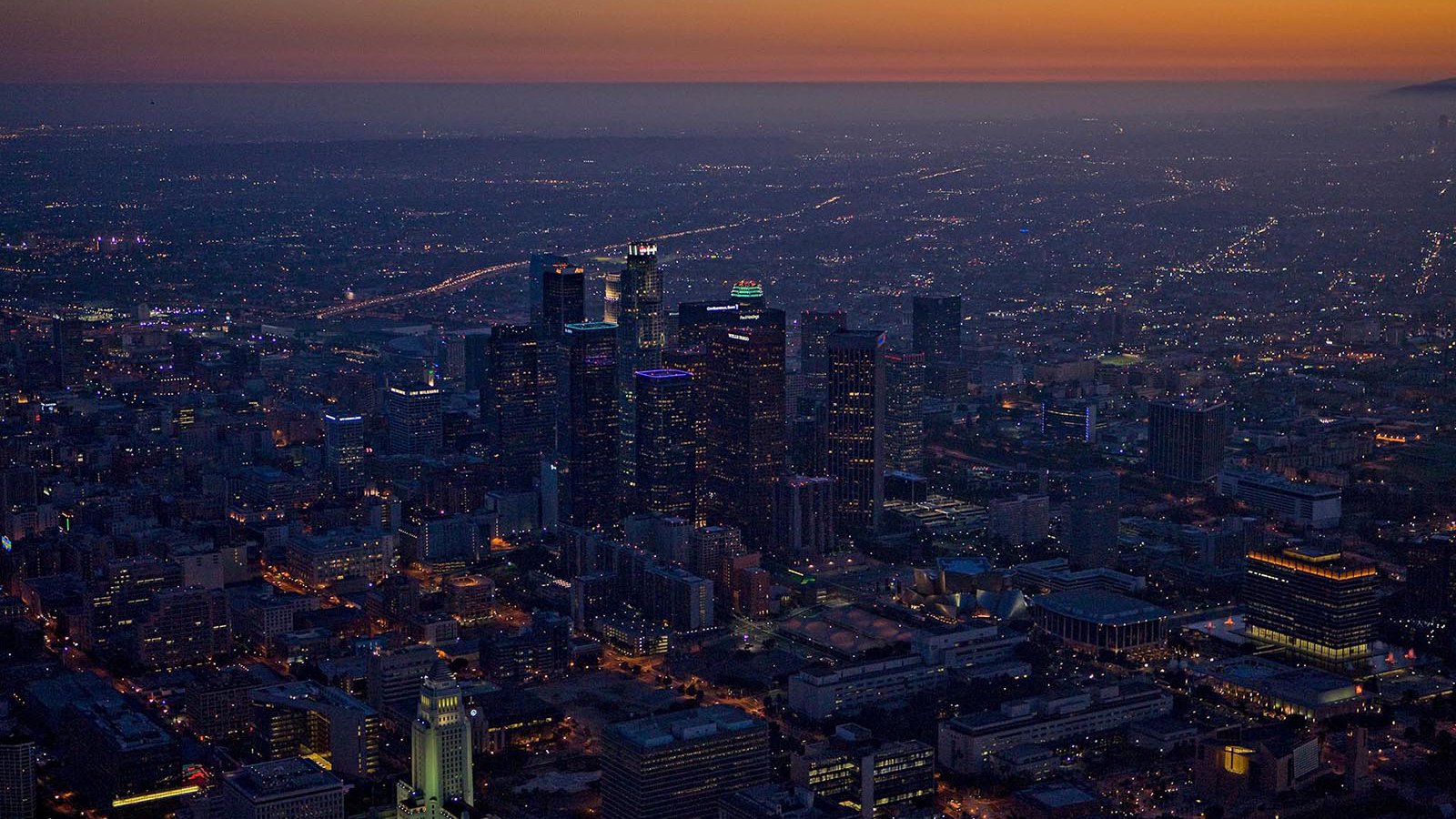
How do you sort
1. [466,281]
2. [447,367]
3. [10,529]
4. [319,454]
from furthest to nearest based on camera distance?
[466,281] < [447,367] < [319,454] < [10,529]

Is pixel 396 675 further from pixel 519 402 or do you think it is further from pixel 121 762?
pixel 519 402

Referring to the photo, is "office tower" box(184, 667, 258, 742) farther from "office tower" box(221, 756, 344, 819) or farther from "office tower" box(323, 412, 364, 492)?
"office tower" box(323, 412, 364, 492)

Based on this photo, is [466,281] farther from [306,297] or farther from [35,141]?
[35,141]

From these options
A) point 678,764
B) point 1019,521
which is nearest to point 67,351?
point 1019,521

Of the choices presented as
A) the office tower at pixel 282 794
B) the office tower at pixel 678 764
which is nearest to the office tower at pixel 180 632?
the office tower at pixel 282 794

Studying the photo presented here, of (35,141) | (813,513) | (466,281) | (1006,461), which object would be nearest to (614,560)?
(813,513)

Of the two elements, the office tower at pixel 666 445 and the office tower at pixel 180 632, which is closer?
the office tower at pixel 180 632

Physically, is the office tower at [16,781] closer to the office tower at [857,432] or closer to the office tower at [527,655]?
the office tower at [527,655]
